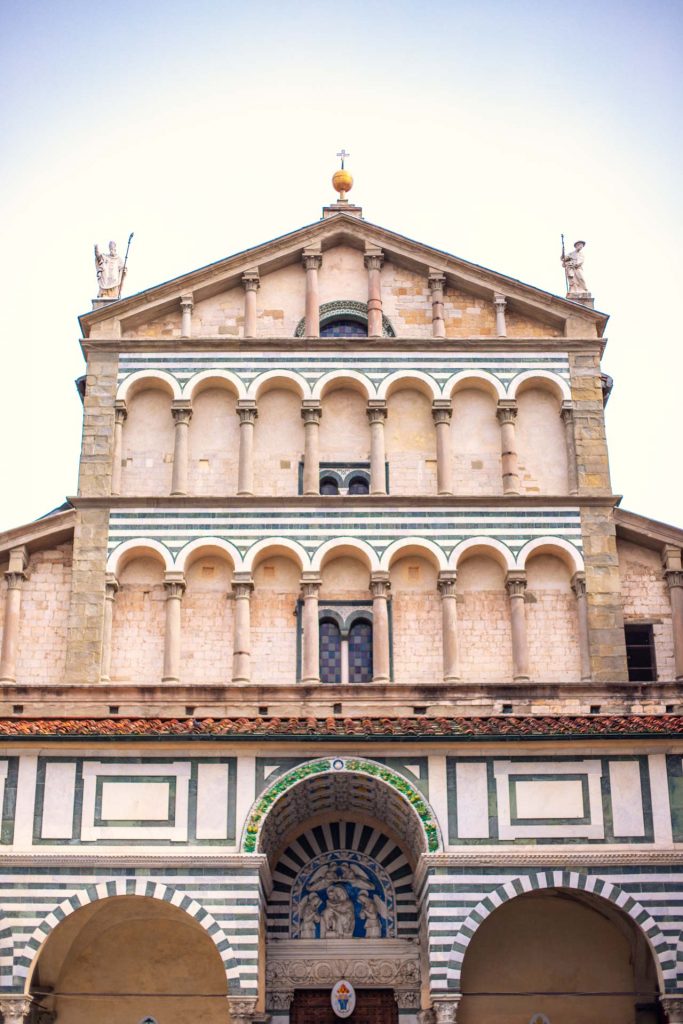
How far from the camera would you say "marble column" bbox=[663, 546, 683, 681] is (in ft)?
77.9

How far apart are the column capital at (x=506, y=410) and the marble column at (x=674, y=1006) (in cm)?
943

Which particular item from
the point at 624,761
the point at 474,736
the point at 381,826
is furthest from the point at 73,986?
the point at 624,761

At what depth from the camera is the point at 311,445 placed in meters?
25.0

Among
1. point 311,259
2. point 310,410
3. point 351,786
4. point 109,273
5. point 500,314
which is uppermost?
point 311,259

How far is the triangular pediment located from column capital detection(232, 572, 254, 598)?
14.8ft

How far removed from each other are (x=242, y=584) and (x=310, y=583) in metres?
1.02

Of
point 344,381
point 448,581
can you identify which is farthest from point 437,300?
point 448,581

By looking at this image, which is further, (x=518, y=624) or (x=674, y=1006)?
(x=518, y=624)

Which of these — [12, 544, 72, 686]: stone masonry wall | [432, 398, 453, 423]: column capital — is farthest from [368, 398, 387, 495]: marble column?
[12, 544, 72, 686]: stone masonry wall

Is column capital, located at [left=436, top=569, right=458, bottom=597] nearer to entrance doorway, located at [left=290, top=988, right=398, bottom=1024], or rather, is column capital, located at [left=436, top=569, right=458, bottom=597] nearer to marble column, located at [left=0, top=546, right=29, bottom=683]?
entrance doorway, located at [left=290, top=988, right=398, bottom=1024]

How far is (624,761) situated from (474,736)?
2009mm

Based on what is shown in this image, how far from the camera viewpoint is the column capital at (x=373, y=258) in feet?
87.1

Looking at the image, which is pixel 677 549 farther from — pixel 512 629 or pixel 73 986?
pixel 73 986

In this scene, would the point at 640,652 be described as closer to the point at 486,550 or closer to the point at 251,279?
the point at 486,550
